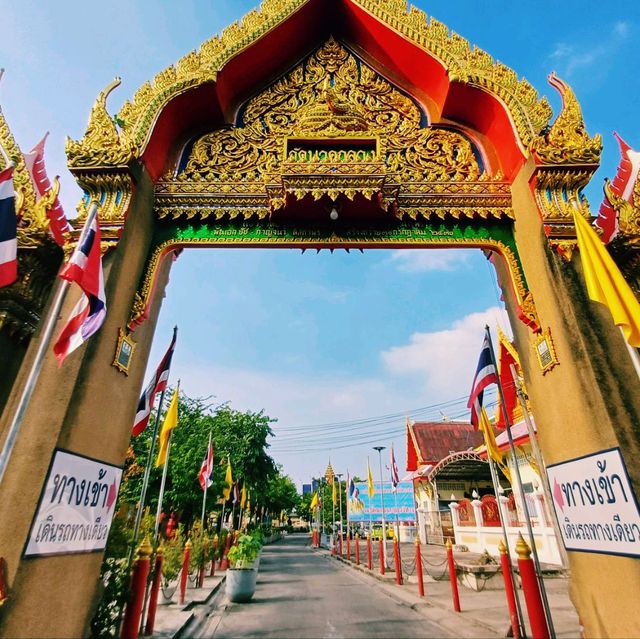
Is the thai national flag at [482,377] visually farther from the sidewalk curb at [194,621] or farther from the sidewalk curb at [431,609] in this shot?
the sidewalk curb at [194,621]

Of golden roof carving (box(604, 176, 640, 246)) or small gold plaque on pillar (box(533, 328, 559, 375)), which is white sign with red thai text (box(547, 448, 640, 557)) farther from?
golden roof carving (box(604, 176, 640, 246))

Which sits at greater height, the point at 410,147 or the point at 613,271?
the point at 410,147

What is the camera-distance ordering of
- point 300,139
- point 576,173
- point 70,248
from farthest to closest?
point 300,139 < point 576,173 < point 70,248

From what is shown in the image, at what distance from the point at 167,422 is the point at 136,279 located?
12.7 feet

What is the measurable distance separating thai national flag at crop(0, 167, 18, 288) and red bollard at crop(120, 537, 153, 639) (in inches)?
139

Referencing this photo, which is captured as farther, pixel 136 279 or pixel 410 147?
pixel 410 147

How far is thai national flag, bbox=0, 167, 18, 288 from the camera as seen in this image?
3.45 metres

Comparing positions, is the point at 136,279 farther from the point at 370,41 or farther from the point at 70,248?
the point at 370,41

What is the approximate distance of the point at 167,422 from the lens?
8.16m

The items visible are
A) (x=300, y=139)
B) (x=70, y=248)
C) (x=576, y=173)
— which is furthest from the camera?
(x=300, y=139)

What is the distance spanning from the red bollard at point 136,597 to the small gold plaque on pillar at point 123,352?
2235 mm

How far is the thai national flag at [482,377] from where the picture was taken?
6.37m

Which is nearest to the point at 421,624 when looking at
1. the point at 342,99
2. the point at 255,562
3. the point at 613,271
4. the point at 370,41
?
the point at 255,562

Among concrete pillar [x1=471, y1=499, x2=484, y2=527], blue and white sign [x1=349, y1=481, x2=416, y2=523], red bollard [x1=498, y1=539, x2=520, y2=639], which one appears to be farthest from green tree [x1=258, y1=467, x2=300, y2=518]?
red bollard [x1=498, y1=539, x2=520, y2=639]
